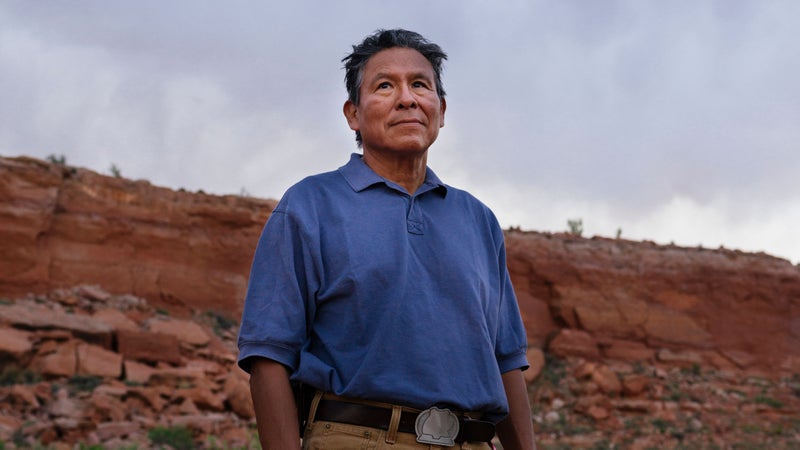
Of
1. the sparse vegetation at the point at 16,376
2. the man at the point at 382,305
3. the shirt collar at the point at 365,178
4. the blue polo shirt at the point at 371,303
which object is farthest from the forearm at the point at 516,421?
the sparse vegetation at the point at 16,376

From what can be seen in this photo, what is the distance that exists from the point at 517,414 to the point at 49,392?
12897 mm

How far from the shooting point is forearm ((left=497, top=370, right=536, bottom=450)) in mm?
2389

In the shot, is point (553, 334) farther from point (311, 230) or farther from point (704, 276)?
point (311, 230)

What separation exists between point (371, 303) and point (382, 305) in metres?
0.03

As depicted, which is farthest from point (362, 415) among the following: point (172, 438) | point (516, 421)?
point (172, 438)

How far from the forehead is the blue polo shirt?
1.10 feet

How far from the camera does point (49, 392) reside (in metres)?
13.5

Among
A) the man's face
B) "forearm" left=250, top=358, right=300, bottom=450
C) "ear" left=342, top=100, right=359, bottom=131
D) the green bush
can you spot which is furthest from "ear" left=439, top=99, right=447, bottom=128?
the green bush

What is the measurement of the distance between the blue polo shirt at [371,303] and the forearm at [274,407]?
34mm

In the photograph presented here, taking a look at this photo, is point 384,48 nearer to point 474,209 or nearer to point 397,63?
point 397,63

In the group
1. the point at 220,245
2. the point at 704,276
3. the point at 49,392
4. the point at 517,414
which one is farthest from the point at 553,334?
the point at 517,414

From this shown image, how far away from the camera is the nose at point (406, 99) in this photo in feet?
7.57

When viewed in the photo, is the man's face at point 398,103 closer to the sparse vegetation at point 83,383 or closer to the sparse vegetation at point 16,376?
the sparse vegetation at point 83,383

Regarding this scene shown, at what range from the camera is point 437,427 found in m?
2.02
